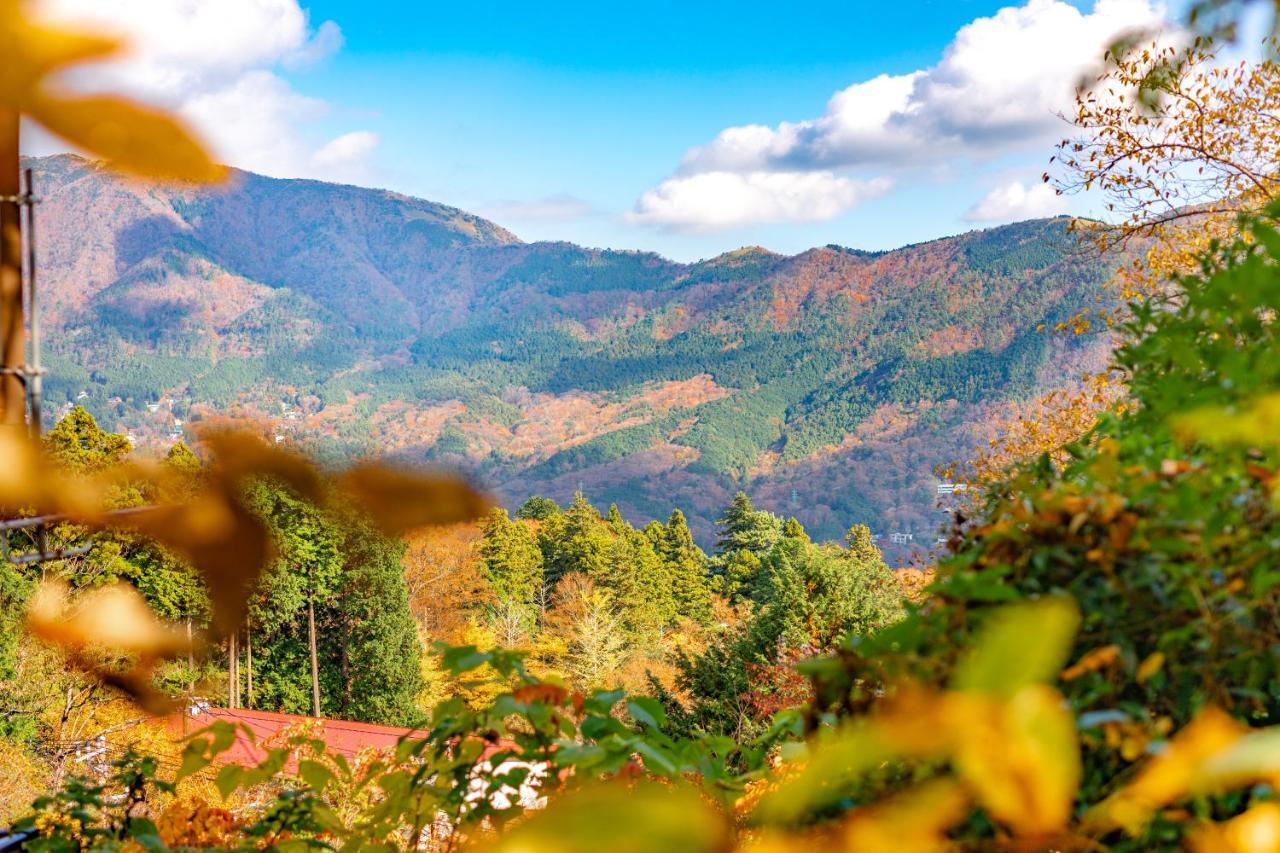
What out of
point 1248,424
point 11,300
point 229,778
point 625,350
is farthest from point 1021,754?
point 625,350

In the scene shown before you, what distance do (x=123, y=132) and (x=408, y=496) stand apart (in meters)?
0.36

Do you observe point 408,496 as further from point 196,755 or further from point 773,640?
point 773,640

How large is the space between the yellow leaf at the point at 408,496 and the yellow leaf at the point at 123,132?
0.32 meters

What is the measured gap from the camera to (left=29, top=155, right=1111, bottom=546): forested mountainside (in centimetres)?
8588

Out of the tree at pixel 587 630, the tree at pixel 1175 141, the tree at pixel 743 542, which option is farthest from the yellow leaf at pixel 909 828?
the tree at pixel 743 542

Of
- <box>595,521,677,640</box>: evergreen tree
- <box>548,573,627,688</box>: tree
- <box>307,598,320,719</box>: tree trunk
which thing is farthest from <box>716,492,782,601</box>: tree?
<box>307,598,320,719</box>: tree trunk

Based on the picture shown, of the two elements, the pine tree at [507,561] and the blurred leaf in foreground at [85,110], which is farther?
the pine tree at [507,561]

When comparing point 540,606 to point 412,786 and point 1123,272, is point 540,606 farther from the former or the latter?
point 412,786

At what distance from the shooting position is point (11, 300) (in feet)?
1.78

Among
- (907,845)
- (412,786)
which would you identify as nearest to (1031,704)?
(907,845)

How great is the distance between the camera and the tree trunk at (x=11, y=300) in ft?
1.74

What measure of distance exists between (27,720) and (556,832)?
44.1 ft

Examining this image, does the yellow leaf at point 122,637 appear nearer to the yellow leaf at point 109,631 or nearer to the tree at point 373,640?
the yellow leaf at point 109,631

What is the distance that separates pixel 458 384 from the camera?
108m
